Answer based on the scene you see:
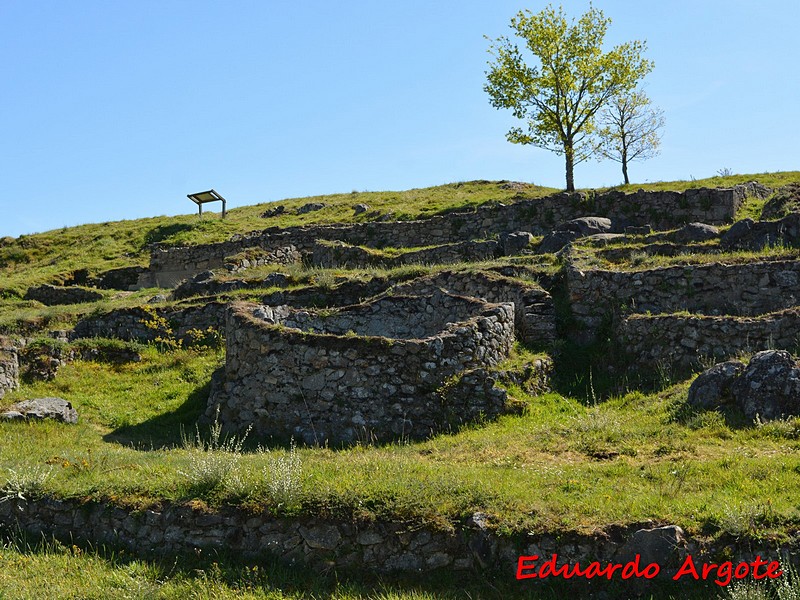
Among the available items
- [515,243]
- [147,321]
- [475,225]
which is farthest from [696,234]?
[147,321]

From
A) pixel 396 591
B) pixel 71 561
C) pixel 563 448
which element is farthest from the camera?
pixel 563 448

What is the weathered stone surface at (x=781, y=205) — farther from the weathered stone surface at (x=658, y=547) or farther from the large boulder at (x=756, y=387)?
the weathered stone surface at (x=658, y=547)

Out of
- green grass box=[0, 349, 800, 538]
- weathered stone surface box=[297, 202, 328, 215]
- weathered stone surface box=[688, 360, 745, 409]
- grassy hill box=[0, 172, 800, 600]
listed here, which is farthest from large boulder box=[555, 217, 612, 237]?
weathered stone surface box=[297, 202, 328, 215]

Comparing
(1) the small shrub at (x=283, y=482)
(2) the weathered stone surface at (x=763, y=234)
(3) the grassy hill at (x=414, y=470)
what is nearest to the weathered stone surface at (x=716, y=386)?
(3) the grassy hill at (x=414, y=470)

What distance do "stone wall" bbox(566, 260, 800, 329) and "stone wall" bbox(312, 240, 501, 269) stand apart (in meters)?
6.51

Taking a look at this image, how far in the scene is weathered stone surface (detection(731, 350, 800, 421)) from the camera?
10992mm

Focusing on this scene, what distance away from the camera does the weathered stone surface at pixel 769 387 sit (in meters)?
11.0

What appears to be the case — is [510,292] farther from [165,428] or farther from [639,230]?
[639,230]

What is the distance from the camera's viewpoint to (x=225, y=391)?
46.4 feet

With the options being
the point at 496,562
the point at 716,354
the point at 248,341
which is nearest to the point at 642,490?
the point at 496,562

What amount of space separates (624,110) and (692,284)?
31.6 meters

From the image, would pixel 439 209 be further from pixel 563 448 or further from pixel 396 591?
pixel 396 591

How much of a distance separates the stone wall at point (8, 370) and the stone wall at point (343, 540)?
19.9ft

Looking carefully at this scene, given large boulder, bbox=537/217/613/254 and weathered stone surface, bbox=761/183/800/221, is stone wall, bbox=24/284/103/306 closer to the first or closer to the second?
large boulder, bbox=537/217/613/254
